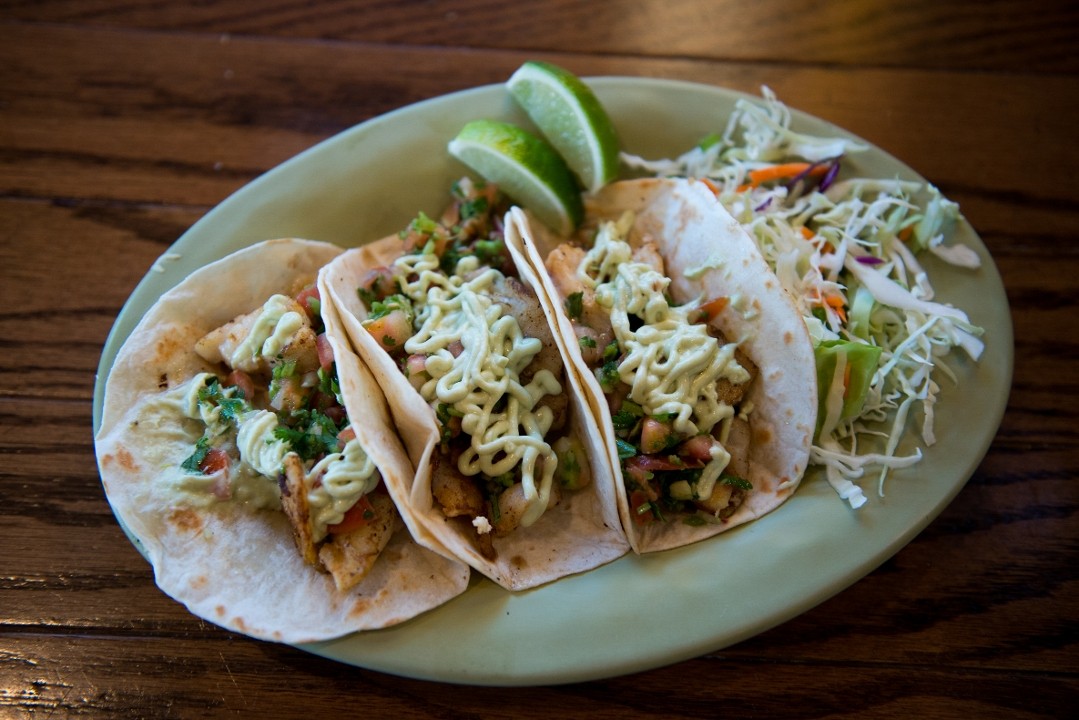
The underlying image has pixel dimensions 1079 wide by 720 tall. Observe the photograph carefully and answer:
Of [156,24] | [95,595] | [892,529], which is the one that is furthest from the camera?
[156,24]

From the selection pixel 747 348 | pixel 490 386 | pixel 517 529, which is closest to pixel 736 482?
pixel 747 348

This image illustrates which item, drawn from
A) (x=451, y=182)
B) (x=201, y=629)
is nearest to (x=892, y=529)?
(x=451, y=182)

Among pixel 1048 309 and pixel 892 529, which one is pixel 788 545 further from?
pixel 1048 309

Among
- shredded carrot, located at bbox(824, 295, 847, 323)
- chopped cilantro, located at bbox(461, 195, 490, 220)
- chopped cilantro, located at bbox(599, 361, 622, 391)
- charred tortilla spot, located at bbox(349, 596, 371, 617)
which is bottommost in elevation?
charred tortilla spot, located at bbox(349, 596, 371, 617)

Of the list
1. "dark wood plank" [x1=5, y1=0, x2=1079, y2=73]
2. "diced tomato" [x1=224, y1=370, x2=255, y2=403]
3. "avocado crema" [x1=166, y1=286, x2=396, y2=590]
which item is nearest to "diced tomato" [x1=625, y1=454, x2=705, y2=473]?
"avocado crema" [x1=166, y1=286, x2=396, y2=590]

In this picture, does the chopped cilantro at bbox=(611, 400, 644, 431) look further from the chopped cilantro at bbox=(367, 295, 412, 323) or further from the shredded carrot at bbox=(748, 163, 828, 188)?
the shredded carrot at bbox=(748, 163, 828, 188)

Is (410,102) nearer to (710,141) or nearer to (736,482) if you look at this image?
(710,141)
